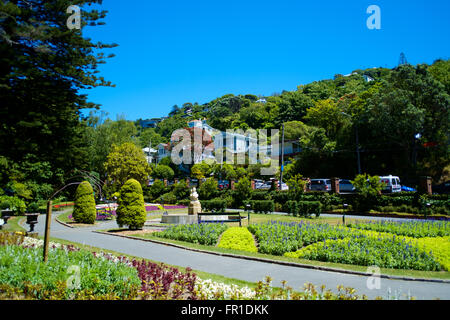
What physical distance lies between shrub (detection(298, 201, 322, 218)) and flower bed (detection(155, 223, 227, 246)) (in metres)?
9.64

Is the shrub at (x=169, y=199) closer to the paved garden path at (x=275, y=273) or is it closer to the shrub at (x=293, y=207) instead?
the shrub at (x=293, y=207)

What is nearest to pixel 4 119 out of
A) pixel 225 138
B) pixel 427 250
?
pixel 427 250

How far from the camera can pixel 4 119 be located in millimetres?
9344

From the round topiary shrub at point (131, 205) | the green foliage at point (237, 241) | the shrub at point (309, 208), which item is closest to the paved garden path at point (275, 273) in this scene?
the green foliage at point (237, 241)

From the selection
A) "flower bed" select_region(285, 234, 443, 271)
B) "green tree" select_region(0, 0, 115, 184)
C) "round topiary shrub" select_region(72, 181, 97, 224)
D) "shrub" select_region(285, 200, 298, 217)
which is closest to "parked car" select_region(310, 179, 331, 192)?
"shrub" select_region(285, 200, 298, 217)

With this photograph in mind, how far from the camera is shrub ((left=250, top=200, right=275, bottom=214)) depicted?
26.5 metres

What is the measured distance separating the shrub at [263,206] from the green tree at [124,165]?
65.8 feet

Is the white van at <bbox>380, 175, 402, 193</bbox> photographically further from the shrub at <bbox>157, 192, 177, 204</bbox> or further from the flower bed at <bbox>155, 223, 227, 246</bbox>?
the shrub at <bbox>157, 192, 177, 204</bbox>

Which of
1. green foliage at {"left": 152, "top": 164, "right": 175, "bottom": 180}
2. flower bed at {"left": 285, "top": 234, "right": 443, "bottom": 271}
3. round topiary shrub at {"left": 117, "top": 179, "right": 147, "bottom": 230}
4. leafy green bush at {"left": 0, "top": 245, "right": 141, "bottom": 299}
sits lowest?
flower bed at {"left": 285, "top": 234, "right": 443, "bottom": 271}

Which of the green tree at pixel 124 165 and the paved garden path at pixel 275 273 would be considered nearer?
the paved garden path at pixel 275 273

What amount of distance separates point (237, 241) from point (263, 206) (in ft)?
49.0

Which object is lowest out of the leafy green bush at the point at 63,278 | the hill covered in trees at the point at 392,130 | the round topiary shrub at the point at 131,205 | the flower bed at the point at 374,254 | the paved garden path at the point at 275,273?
the paved garden path at the point at 275,273

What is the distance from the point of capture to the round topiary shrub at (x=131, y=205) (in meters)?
16.5
